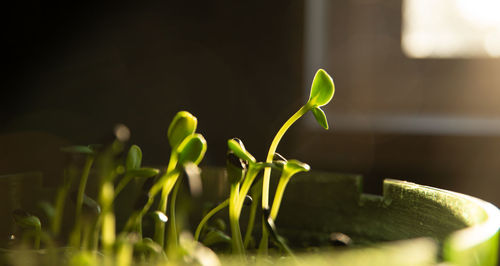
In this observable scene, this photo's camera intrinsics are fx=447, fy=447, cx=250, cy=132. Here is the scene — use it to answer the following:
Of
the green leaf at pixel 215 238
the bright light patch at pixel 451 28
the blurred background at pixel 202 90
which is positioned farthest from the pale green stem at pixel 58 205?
the bright light patch at pixel 451 28

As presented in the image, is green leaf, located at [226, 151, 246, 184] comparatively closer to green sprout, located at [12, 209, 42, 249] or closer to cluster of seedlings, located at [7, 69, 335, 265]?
cluster of seedlings, located at [7, 69, 335, 265]

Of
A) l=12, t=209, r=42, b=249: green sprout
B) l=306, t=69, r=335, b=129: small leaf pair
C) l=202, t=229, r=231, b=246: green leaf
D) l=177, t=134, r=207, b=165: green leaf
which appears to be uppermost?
l=306, t=69, r=335, b=129: small leaf pair

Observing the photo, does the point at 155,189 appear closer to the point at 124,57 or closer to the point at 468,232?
the point at 468,232

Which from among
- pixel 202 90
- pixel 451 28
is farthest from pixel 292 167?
pixel 451 28

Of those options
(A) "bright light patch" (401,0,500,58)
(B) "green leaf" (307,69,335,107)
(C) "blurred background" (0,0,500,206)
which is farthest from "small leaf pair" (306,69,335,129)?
(A) "bright light patch" (401,0,500,58)


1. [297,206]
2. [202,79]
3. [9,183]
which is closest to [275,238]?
[297,206]

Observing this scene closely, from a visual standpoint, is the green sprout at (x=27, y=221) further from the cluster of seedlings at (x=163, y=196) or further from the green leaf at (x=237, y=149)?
the green leaf at (x=237, y=149)

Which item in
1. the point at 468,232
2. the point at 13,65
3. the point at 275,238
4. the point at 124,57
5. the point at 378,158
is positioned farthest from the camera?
the point at 378,158
